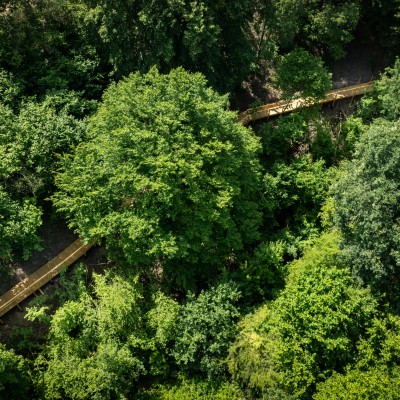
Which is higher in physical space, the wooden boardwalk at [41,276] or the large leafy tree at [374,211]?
the wooden boardwalk at [41,276]

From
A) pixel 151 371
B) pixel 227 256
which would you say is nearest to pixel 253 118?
pixel 227 256

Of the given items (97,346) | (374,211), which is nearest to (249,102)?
(374,211)

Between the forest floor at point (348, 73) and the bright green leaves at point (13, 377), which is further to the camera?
the forest floor at point (348, 73)

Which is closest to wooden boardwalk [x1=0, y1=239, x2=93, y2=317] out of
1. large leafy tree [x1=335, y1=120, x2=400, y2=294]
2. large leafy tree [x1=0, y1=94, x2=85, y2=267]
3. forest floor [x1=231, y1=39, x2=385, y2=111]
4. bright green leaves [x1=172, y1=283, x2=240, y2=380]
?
large leafy tree [x1=0, y1=94, x2=85, y2=267]

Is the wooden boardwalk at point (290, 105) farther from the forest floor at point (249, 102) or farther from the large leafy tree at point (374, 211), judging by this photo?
the large leafy tree at point (374, 211)

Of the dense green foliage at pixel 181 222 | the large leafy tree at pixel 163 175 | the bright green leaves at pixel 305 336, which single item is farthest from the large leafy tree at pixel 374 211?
the large leafy tree at pixel 163 175

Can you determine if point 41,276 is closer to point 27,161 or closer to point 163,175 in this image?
point 27,161

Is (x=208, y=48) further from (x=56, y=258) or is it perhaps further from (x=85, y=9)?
(x=56, y=258)
